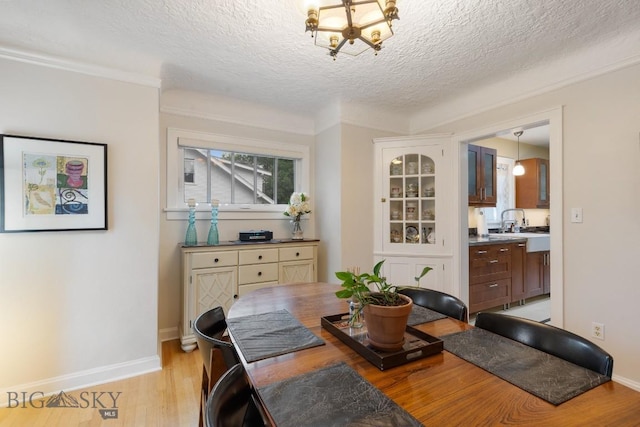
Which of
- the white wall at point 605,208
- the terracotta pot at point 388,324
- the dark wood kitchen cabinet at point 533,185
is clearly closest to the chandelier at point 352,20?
the terracotta pot at point 388,324

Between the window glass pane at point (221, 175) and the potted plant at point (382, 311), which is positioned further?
the window glass pane at point (221, 175)

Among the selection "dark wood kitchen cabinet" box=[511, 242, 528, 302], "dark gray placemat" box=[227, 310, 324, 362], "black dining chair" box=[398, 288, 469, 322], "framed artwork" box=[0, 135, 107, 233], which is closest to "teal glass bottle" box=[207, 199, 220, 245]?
"framed artwork" box=[0, 135, 107, 233]

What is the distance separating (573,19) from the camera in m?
1.80

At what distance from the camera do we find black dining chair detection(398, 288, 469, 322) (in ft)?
4.82

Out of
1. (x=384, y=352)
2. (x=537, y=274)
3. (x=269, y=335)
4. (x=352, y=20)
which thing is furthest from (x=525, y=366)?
(x=537, y=274)

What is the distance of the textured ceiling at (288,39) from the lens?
1710mm

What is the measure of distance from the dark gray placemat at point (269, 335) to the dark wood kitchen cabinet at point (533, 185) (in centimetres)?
492

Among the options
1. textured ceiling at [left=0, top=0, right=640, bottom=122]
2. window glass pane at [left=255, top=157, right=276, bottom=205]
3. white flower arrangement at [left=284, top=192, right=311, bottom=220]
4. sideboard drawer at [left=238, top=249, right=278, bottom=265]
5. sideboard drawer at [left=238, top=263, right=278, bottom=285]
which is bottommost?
sideboard drawer at [left=238, top=263, right=278, bottom=285]

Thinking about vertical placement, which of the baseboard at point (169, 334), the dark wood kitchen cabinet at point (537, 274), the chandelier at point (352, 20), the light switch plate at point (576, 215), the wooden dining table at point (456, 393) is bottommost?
the baseboard at point (169, 334)

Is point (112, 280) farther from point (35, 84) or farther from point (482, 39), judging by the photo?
point (482, 39)

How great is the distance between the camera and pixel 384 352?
38.9 inches

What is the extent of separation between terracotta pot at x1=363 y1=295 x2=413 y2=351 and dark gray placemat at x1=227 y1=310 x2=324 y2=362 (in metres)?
0.23

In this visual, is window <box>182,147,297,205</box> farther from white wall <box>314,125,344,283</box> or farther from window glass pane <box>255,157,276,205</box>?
white wall <box>314,125,344,283</box>

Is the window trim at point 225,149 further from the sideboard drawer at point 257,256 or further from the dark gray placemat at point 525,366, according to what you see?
the dark gray placemat at point 525,366
